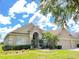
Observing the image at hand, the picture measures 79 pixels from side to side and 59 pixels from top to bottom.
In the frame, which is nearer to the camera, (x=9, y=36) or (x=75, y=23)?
(x=75, y=23)

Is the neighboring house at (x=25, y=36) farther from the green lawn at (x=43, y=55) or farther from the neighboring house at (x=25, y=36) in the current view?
the green lawn at (x=43, y=55)

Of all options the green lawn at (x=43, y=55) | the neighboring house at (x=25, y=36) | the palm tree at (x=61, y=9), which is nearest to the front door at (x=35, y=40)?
the neighboring house at (x=25, y=36)

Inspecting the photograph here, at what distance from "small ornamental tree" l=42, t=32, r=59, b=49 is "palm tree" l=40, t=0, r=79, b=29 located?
36899 millimetres

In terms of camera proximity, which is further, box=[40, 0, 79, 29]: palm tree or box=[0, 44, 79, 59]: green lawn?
box=[0, 44, 79, 59]: green lawn

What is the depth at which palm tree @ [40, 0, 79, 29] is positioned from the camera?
15.3 meters

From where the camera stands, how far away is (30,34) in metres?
54.3

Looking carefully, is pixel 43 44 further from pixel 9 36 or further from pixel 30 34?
pixel 9 36

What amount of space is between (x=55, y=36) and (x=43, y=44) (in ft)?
10.7

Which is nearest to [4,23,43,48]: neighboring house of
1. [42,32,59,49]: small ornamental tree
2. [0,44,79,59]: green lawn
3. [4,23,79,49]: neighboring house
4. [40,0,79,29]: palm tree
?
[4,23,79,49]: neighboring house

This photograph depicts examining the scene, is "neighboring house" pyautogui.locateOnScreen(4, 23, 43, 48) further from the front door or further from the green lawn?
the green lawn

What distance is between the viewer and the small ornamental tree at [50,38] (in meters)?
53.7

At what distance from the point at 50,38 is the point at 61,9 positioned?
38.6 metres

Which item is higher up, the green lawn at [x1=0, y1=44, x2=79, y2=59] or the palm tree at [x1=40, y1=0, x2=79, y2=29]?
the palm tree at [x1=40, y1=0, x2=79, y2=29]

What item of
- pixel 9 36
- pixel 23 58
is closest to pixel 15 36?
pixel 9 36
